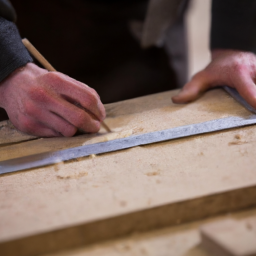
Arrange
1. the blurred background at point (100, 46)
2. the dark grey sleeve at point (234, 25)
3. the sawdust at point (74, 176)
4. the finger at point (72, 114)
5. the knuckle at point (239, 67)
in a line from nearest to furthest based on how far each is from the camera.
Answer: the sawdust at point (74, 176)
the finger at point (72, 114)
the knuckle at point (239, 67)
the dark grey sleeve at point (234, 25)
the blurred background at point (100, 46)

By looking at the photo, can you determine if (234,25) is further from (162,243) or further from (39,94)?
(162,243)

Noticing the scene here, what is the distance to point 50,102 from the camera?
920mm

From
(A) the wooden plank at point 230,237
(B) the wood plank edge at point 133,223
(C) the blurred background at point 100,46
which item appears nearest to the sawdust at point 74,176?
(B) the wood plank edge at point 133,223

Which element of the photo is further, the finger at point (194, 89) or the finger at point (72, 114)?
the finger at point (194, 89)

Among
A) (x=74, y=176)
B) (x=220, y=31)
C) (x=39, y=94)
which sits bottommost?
(x=74, y=176)

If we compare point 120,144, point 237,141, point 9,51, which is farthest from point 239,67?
point 9,51

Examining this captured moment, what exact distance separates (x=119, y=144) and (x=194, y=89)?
1.23ft

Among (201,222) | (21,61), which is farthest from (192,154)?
(21,61)

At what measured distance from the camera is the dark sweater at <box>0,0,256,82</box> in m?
0.96

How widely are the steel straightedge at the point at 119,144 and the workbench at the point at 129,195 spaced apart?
0.02 meters

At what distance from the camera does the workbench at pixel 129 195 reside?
61 centimetres

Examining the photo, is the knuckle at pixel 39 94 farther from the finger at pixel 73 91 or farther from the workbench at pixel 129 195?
the workbench at pixel 129 195

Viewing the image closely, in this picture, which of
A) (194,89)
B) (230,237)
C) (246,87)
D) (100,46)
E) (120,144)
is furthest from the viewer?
(100,46)

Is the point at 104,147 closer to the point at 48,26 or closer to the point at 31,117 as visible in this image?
the point at 31,117
